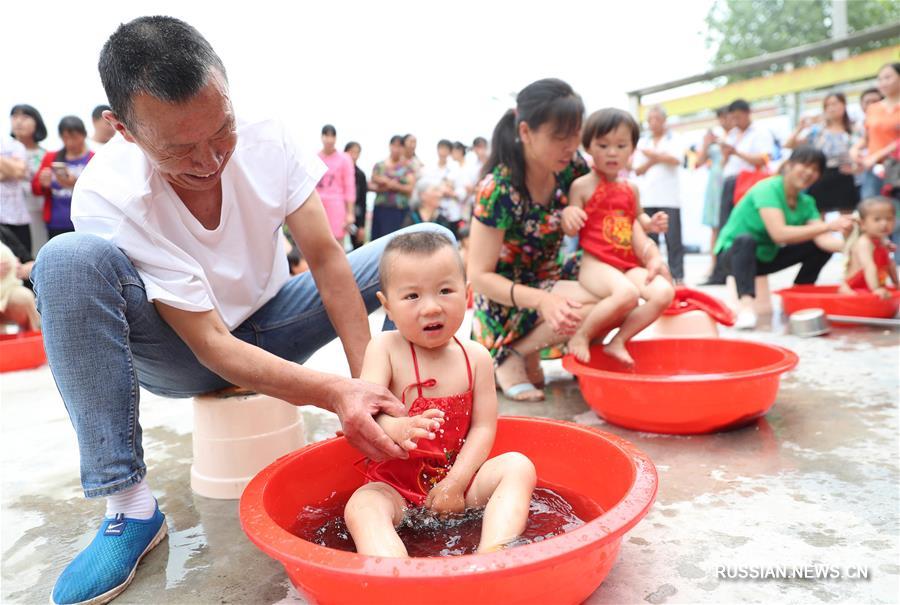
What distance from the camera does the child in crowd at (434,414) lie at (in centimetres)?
126

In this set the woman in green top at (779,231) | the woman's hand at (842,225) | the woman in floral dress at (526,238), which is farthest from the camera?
the woman in green top at (779,231)

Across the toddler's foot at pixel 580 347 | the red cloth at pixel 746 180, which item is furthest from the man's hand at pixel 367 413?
the red cloth at pixel 746 180

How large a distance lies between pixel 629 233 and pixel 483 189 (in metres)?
0.68

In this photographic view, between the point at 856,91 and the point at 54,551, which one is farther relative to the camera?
the point at 856,91

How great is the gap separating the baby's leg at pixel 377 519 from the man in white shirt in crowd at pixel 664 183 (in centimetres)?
478

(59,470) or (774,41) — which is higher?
(774,41)

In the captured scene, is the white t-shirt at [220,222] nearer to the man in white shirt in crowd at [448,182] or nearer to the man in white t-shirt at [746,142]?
the man in white t-shirt at [746,142]

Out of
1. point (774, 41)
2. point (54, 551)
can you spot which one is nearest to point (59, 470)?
point (54, 551)

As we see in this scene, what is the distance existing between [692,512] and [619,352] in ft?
3.39

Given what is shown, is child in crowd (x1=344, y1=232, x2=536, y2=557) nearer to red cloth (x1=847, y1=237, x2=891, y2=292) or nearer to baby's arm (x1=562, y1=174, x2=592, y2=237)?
baby's arm (x1=562, y1=174, x2=592, y2=237)

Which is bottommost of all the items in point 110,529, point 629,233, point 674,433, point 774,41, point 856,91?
point 674,433

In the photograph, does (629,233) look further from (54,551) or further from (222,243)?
(54,551)

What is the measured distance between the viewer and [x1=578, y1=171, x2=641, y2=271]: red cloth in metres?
2.66

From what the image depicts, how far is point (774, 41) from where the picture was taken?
24.5m
